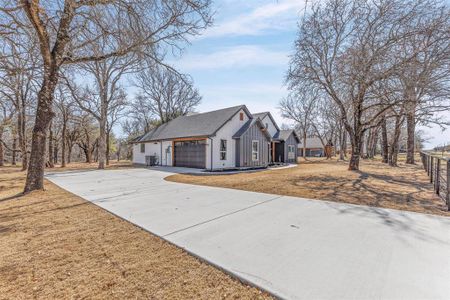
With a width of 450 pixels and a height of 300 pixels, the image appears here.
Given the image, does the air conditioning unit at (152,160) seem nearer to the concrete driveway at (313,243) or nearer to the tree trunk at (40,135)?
the tree trunk at (40,135)

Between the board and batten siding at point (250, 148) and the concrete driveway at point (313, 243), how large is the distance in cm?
1084

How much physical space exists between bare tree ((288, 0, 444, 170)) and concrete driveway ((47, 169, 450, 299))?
7121mm

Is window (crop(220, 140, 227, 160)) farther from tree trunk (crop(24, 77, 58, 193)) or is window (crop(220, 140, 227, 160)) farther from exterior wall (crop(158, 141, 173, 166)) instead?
tree trunk (crop(24, 77, 58, 193))

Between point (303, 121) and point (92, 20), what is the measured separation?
99.2 feet

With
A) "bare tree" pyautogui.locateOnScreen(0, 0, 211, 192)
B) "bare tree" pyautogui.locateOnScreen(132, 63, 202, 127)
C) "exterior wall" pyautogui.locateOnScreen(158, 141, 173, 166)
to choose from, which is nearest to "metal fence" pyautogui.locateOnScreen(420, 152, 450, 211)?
"bare tree" pyautogui.locateOnScreen(0, 0, 211, 192)

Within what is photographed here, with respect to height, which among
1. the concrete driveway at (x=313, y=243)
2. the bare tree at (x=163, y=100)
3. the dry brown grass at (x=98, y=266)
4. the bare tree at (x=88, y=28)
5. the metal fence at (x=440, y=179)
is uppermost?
the bare tree at (x=163, y=100)

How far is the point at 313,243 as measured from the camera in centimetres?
315

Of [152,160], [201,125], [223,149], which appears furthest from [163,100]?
[223,149]

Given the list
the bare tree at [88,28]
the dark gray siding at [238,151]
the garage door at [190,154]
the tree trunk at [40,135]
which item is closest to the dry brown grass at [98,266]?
the tree trunk at [40,135]

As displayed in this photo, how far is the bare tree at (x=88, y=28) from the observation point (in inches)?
230

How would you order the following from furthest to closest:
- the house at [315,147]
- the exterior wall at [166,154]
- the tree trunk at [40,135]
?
the house at [315,147] < the exterior wall at [166,154] < the tree trunk at [40,135]

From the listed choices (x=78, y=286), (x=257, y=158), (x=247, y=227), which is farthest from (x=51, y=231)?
(x=257, y=158)

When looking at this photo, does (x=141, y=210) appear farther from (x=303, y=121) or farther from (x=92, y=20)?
(x=303, y=121)

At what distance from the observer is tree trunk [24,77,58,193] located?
712 cm
